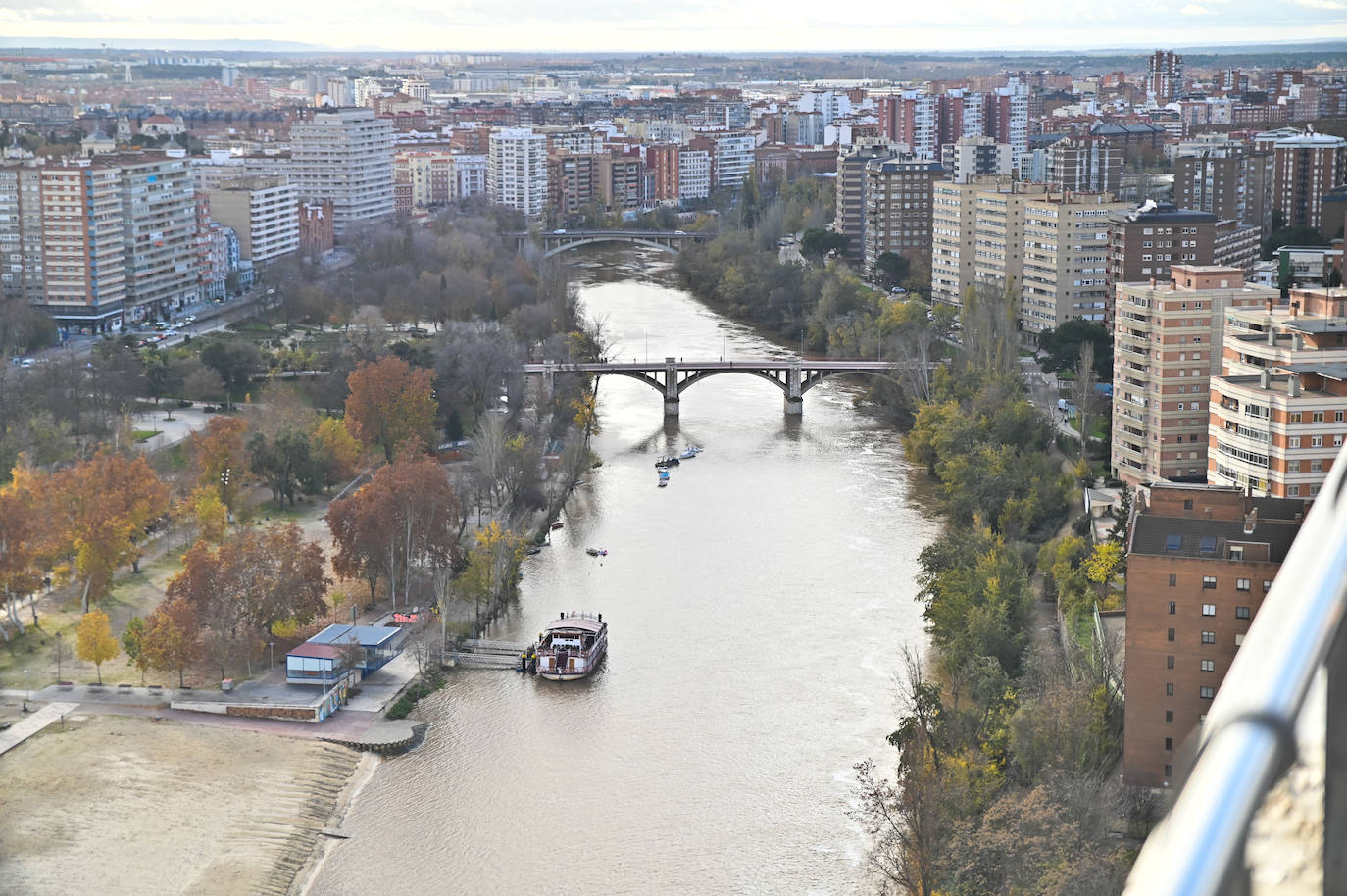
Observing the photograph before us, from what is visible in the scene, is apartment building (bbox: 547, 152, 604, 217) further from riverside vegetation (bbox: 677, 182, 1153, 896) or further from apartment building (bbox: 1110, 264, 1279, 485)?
apartment building (bbox: 1110, 264, 1279, 485)

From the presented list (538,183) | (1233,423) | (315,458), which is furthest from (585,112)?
(1233,423)

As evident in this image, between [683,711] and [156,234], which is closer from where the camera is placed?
[683,711]

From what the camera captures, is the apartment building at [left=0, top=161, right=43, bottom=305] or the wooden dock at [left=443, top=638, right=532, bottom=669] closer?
the wooden dock at [left=443, top=638, right=532, bottom=669]

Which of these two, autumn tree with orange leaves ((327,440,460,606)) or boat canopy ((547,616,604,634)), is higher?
autumn tree with orange leaves ((327,440,460,606))

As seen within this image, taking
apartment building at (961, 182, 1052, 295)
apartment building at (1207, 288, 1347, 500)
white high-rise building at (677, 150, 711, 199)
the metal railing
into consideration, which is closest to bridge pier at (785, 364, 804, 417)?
apartment building at (961, 182, 1052, 295)

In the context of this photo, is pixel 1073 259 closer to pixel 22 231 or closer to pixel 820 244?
pixel 820 244

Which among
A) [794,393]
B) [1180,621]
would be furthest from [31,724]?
[794,393]

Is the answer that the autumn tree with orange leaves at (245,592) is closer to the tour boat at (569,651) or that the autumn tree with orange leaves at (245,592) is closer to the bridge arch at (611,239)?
the tour boat at (569,651)
